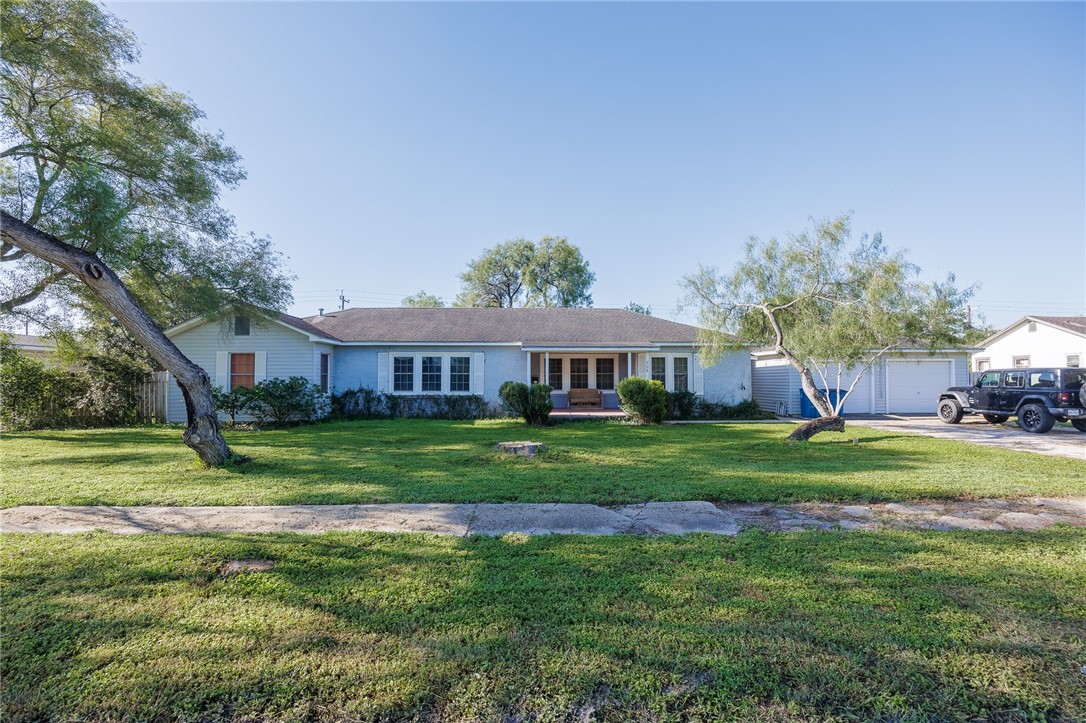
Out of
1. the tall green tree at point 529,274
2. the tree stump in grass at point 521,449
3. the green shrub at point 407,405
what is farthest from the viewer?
the tall green tree at point 529,274

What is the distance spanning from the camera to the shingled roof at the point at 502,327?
17.2 metres

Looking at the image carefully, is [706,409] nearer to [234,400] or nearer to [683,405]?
[683,405]

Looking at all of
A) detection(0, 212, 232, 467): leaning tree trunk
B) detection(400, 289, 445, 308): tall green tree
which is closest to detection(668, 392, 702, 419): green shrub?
detection(0, 212, 232, 467): leaning tree trunk

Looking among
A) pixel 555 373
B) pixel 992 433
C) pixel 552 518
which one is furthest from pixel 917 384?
pixel 552 518

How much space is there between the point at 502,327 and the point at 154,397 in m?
11.8

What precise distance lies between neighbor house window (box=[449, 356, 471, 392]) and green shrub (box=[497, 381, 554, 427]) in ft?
10.3

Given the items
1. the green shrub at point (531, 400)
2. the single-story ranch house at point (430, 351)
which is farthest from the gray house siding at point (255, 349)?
the green shrub at point (531, 400)

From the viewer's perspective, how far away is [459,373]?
17.3 metres

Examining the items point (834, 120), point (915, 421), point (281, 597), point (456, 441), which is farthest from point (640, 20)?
point (915, 421)

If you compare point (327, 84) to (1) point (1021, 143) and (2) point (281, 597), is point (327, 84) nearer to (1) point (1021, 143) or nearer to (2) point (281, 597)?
(2) point (281, 597)

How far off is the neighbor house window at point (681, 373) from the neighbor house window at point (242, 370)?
14488 millimetres

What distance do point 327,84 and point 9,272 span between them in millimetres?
9152

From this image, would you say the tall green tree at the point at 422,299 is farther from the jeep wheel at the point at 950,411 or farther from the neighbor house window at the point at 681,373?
the jeep wheel at the point at 950,411

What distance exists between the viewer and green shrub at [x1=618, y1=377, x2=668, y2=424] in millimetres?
14539
